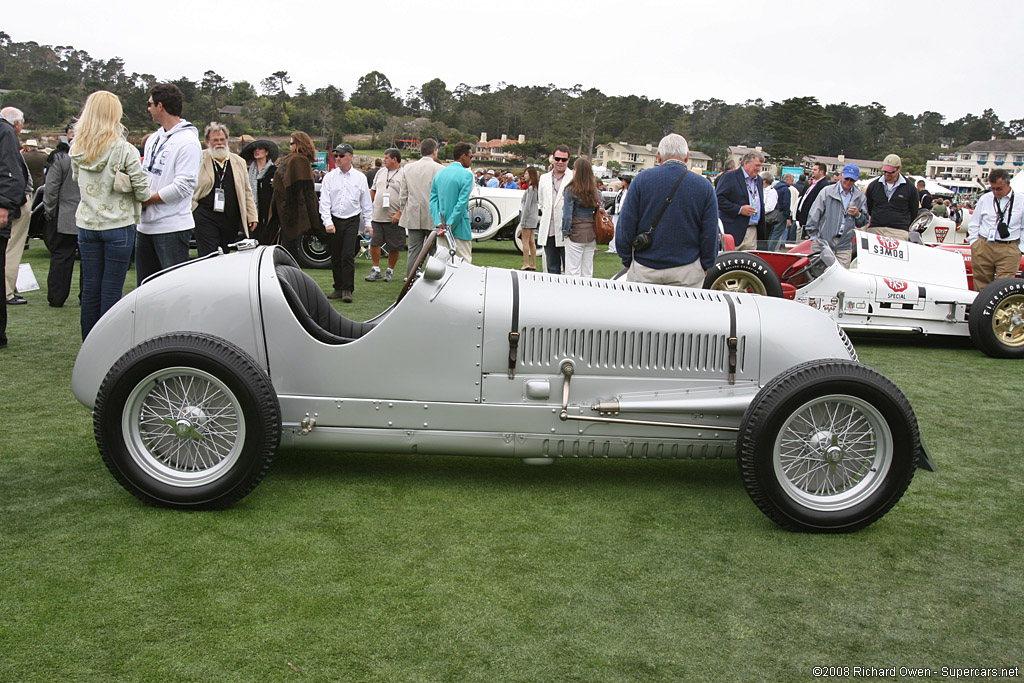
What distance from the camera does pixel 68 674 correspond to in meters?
2.39

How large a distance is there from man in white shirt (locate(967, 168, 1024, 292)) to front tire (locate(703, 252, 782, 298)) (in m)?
2.90

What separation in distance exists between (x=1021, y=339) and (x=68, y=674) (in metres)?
8.86

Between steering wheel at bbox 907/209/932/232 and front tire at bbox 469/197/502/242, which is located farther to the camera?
front tire at bbox 469/197/502/242

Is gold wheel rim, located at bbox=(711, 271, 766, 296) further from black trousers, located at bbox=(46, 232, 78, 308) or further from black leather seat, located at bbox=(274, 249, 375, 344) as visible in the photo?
black trousers, located at bbox=(46, 232, 78, 308)

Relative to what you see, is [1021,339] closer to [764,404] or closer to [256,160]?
[764,404]

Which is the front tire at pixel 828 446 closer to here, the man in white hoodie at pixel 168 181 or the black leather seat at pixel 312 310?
the black leather seat at pixel 312 310

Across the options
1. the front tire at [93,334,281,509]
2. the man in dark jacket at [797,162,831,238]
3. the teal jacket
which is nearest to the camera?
the front tire at [93,334,281,509]

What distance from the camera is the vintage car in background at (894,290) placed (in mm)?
8023

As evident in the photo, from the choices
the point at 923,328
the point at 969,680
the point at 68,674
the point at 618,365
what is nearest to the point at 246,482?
the point at 68,674

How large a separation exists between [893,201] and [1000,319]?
2630 millimetres

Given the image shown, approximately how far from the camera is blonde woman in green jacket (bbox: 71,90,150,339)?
17.5ft

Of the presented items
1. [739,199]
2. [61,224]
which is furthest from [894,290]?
[61,224]

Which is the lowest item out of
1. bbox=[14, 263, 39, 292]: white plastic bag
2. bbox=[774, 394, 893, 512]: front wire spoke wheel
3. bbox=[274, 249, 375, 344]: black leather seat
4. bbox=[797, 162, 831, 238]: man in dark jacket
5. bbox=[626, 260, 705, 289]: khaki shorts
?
bbox=[774, 394, 893, 512]: front wire spoke wheel

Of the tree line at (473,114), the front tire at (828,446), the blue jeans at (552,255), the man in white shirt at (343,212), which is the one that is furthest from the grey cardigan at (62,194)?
the tree line at (473,114)
